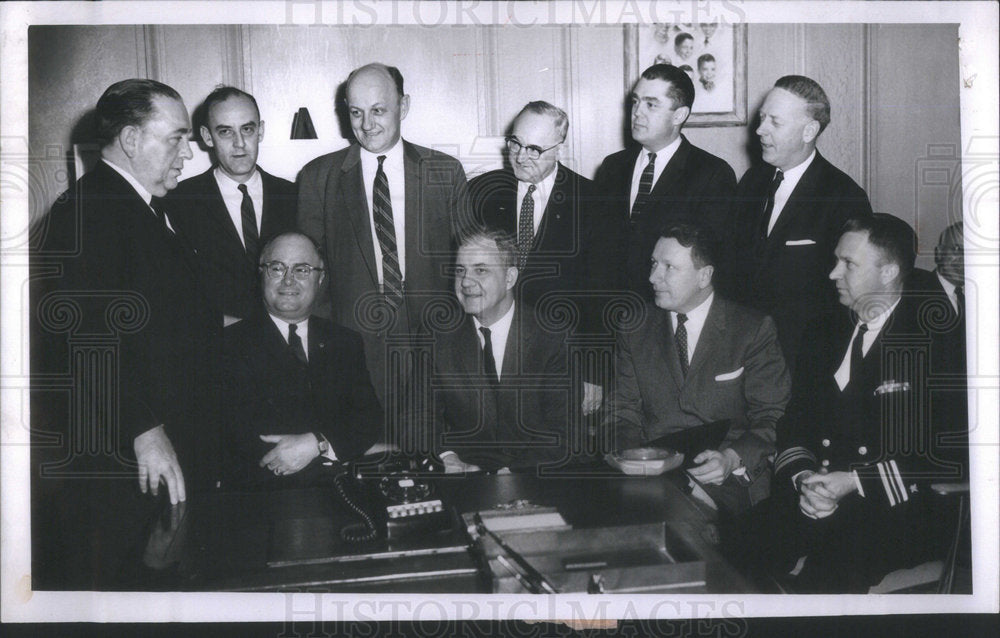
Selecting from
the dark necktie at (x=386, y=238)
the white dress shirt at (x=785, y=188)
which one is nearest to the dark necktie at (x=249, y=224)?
the dark necktie at (x=386, y=238)

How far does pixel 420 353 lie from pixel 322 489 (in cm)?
48

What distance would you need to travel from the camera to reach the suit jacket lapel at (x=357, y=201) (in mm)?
2510

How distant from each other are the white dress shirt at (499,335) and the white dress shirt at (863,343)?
952mm

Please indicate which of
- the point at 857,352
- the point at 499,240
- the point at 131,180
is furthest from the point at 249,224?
the point at 857,352

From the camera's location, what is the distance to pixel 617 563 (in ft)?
7.80

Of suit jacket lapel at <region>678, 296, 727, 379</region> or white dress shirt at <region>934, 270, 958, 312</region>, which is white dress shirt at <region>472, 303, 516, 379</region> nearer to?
suit jacket lapel at <region>678, 296, 727, 379</region>

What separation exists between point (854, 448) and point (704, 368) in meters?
0.49

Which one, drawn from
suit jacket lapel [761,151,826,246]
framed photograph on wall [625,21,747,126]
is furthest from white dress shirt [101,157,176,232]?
suit jacket lapel [761,151,826,246]

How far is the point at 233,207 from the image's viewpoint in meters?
2.50

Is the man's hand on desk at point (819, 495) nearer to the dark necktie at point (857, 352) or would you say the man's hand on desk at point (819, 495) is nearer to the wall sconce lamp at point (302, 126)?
the dark necktie at point (857, 352)

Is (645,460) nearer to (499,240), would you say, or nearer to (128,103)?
Answer: (499,240)

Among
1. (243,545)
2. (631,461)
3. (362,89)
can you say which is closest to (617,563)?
(631,461)

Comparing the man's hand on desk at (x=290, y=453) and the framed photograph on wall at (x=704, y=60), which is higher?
the framed photograph on wall at (x=704, y=60)

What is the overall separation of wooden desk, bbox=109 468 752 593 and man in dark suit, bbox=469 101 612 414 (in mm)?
303
